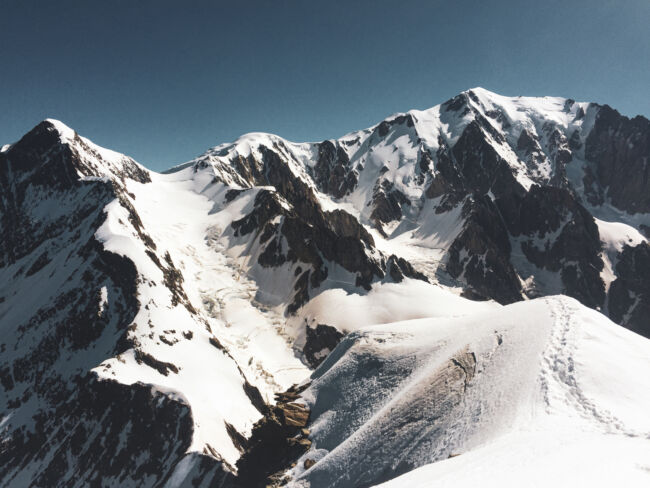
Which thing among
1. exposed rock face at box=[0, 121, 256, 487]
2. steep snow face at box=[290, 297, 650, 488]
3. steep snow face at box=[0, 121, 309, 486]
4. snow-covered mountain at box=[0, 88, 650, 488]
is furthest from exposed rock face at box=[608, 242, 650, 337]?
exposed rock face at box=[0, 121, 256, 487]

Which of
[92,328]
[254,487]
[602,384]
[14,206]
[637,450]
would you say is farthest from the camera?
[14,206]

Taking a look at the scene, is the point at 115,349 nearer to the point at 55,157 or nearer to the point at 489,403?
the point at 489,403

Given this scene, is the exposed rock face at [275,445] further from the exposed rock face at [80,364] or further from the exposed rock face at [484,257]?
the exposed rock face at [484,257]

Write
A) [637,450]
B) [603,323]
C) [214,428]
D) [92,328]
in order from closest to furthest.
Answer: [637,450]
[603,323]
[214,428]
[92,328]

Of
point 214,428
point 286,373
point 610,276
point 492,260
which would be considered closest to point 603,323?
point 214,428

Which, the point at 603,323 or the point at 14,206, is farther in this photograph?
the point at 14,206

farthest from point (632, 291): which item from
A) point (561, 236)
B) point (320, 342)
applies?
point (320, 342)

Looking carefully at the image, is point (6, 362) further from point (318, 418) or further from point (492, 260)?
point (492, 260)
